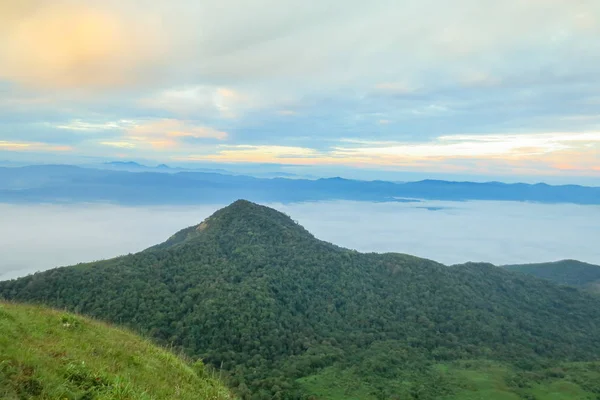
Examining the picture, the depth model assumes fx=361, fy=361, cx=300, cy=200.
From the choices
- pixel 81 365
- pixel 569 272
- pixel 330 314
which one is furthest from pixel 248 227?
pixel 569 272

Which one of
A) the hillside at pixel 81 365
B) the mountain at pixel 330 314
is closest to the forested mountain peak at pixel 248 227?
the mountain at pixel 330 314

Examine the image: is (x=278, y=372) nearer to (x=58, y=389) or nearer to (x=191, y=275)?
(x=191, y=275)

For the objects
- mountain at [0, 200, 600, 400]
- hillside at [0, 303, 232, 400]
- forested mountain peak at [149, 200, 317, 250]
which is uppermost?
hillside at [0, 303, 232, 400]

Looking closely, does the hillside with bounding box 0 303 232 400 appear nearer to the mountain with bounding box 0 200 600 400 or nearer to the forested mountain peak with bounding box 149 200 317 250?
the mountain with bounding box 0 200 600 400

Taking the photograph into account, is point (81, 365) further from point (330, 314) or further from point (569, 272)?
point (569, 272)

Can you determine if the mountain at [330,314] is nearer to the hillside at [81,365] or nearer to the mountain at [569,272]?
the hillside at [81,365]

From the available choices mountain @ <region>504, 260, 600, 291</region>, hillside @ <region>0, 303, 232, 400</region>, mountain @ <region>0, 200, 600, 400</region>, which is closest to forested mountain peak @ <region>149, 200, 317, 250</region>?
mountain @ <region>0, 200, 600, 400</region>

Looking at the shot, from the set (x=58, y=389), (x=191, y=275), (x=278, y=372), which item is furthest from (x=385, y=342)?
(x=58, y=389)
